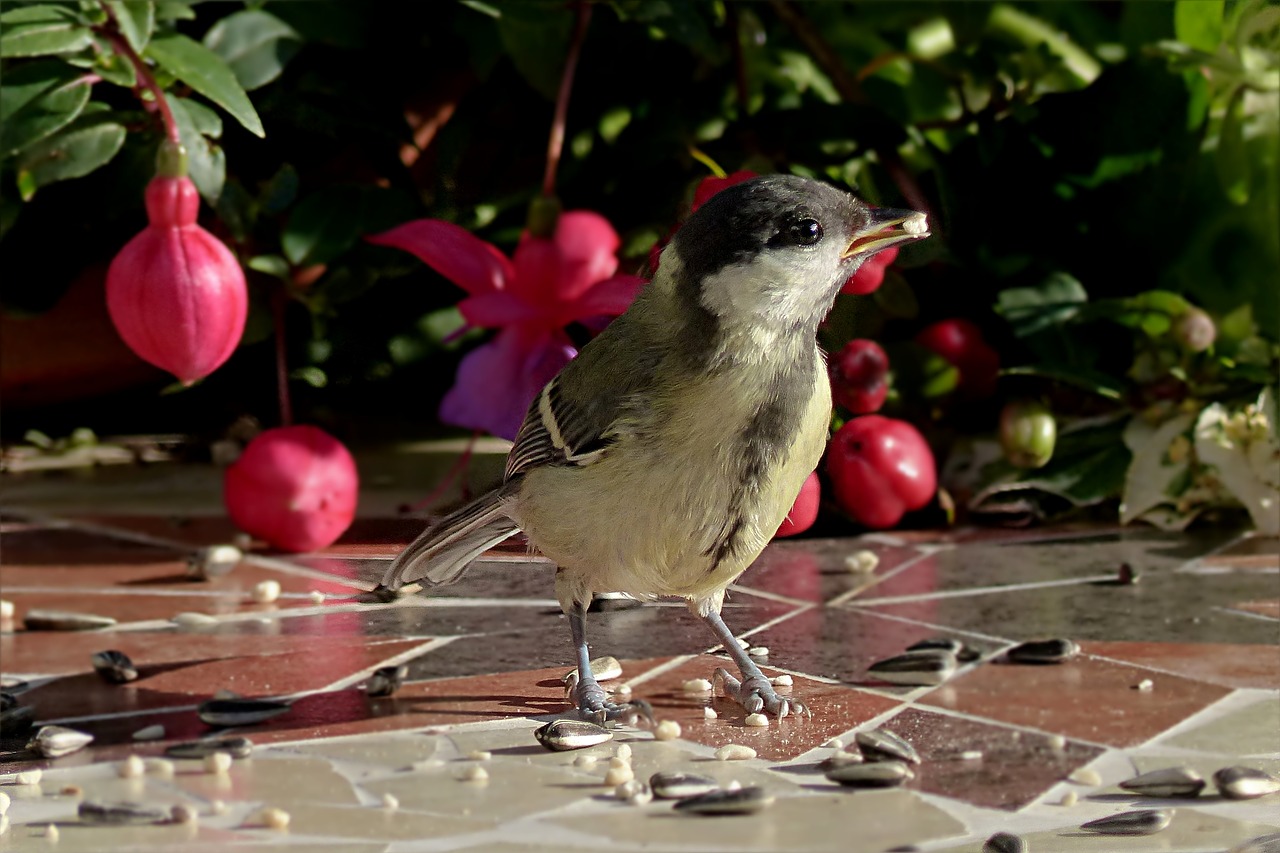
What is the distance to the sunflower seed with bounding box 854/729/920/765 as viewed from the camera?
766 millimetres

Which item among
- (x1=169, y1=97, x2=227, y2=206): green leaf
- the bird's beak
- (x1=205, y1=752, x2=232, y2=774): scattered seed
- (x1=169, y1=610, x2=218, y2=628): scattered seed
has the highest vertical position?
(x1=169, y1=97, x2=227, y2=206): green leaf

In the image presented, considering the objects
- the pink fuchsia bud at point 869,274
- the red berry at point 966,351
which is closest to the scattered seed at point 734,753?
the pink fuchsia bud at point 869,274

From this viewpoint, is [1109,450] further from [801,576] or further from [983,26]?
[801,576]

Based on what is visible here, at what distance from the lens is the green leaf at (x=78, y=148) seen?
0.89 m

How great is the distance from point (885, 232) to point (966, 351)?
92cm

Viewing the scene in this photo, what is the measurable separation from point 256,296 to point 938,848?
19.4 inches

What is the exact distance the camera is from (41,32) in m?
0.88

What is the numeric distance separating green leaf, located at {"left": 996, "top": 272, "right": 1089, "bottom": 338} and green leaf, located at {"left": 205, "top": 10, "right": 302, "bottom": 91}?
887 millimetres

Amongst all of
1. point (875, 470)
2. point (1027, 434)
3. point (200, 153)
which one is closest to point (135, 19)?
point (200, 153)

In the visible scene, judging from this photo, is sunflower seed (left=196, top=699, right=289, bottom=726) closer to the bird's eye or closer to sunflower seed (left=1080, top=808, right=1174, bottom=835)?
sunflower seed (left=1080, top=808, right=1174, bottom=835)

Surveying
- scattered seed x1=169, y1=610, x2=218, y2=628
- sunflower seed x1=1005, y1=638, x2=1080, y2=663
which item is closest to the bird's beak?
sunflower seed x1=1005, y1=638, x2=1080, y2=663

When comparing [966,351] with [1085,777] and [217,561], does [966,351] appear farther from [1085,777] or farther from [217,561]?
[217,561]

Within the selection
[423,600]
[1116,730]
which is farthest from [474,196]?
[1116,730]

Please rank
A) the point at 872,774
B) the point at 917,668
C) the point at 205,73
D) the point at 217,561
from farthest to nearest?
the point at 217,561 → the point at 917,668 → the point at 205,73 → the point at 872,774
